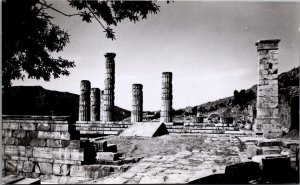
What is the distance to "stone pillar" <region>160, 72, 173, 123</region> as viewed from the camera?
1611cm

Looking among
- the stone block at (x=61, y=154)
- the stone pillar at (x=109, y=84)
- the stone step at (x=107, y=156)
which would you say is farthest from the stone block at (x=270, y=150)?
the stone pillar at (x=109, y=84)

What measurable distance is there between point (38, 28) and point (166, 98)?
1087cm

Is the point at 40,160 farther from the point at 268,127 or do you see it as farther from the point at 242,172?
the point at 268,127

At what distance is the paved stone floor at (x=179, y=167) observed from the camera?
5.58 m

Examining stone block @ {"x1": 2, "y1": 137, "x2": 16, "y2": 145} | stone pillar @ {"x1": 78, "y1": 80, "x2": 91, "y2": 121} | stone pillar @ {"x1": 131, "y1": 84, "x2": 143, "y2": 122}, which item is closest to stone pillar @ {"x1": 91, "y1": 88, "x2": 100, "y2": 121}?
stone pillar @ {"x1": 78, "y1": 80, "x2": 91, "y2": 121}

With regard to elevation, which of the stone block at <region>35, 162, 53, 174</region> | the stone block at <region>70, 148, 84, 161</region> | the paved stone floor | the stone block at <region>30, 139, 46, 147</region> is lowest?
the stone block at <region>35, 162, 53, 174</region>

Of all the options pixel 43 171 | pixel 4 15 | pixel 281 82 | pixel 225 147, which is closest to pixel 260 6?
pixel 225 147

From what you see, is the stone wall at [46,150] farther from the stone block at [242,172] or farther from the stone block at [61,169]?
the stone block at [242,172]

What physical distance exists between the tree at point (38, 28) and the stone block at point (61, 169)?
210cm

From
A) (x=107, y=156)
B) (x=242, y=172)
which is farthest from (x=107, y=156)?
(x=242, y=172)

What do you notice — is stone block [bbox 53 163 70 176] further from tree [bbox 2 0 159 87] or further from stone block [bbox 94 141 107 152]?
tree [bbox 2 0 159 87]

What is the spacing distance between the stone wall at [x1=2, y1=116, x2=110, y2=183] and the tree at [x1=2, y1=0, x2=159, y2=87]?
1375 millimetres

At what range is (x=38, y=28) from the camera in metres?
6.11

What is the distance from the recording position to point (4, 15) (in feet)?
18.2
